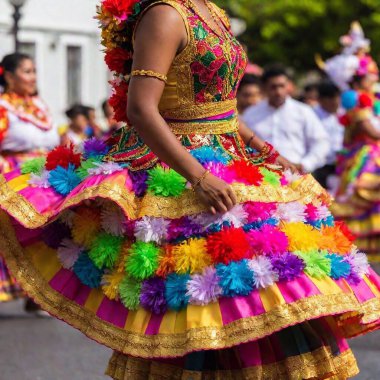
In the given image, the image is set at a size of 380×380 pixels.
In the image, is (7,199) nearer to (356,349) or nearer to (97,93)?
(356,349)

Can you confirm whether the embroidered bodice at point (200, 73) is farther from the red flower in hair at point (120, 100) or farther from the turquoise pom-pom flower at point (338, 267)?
the turquoise pom-pom flower at point (338, 267)

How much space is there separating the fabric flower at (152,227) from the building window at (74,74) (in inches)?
866

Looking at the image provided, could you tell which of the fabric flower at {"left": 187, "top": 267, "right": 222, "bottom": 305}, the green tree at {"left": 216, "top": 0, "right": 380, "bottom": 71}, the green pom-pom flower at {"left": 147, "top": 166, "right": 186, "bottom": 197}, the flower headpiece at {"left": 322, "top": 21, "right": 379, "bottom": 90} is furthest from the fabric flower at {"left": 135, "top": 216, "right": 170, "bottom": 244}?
the green tree at {"left": 216, "top": 0, "right": 380, "bottom": 71}

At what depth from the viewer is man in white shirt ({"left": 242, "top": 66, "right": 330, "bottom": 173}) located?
948cm

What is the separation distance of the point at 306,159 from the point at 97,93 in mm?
17297

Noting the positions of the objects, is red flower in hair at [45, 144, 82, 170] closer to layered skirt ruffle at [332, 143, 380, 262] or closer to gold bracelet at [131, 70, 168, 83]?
gold bracelet at [131, 70, 168, 83]

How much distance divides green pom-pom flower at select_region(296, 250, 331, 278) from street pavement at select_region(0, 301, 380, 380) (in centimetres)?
208

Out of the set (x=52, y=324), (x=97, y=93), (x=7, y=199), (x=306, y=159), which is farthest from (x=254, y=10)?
(x=7, y=199)

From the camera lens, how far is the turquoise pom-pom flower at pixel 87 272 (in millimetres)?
4043

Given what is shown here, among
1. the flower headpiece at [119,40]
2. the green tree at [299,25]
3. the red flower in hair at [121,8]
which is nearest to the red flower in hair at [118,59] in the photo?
the flower headpiece at [119,40]

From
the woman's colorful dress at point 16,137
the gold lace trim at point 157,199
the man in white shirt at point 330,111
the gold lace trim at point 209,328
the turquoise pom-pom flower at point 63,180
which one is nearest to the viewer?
the gold lace trim at point 209,328

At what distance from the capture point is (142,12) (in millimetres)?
3910

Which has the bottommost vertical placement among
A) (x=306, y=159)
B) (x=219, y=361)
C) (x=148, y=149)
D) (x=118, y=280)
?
(x=306, y=159)

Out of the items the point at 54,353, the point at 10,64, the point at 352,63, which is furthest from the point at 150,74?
the point at 352,63
